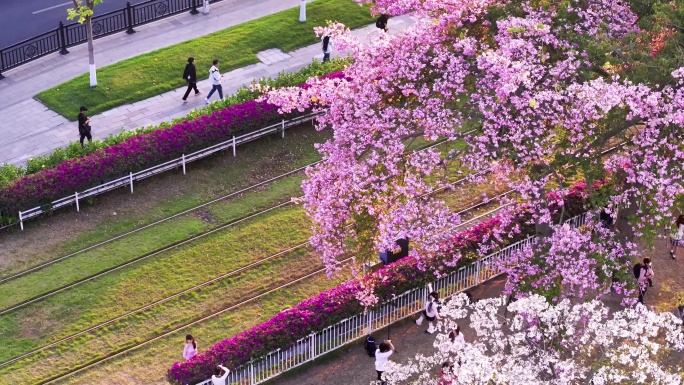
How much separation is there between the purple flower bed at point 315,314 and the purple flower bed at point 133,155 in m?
9.15

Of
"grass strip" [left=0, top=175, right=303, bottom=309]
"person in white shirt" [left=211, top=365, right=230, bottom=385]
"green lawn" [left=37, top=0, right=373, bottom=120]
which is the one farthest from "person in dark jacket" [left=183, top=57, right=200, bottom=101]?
"person in white shirt" [left=211, top=365, right=230, bottom=385]

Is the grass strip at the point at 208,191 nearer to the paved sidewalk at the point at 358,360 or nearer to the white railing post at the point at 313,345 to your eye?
the white railing post at the point at 313,345

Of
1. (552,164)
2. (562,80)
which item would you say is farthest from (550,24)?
(552,164)

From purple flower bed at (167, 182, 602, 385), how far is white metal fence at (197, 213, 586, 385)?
0.69 ft

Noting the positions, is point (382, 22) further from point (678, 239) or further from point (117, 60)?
point (678, 239)

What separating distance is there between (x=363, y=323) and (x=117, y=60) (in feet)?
61.6

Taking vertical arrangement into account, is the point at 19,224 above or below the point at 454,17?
below

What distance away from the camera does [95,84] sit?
4647 centimetres

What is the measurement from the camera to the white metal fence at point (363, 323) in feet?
110

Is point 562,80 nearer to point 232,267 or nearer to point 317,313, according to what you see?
point 317,313

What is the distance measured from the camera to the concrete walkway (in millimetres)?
43844

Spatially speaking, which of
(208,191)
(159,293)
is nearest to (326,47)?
(208,191)

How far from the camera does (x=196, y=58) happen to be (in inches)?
1912

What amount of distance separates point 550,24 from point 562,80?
1.80m
